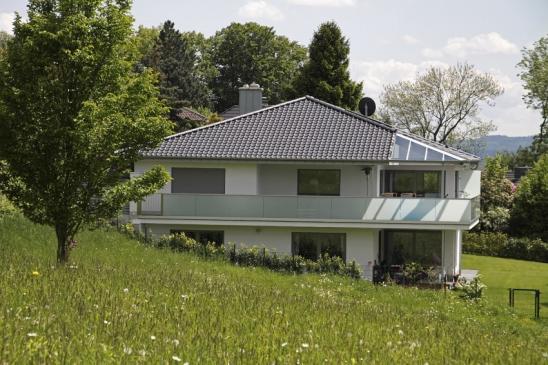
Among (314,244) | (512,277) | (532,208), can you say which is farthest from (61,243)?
(532,208)

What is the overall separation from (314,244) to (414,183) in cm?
519

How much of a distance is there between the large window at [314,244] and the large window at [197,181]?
367 cm

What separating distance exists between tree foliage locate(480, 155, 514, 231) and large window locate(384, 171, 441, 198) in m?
15.7

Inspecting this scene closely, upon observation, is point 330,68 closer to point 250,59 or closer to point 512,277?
point 512,277

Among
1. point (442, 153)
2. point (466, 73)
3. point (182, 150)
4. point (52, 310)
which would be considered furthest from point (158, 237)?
point (466, 73)

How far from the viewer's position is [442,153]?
34.8 meters

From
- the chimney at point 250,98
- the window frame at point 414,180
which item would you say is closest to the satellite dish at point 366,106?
the chimney at point 250,98

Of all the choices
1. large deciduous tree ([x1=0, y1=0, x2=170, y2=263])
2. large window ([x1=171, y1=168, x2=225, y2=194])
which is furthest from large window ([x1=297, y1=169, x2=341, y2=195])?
large deciduous tree ([x1=0, y1=0, x2=170, y2=263])

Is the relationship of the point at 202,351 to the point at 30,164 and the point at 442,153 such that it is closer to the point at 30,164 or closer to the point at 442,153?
the point at 30,164

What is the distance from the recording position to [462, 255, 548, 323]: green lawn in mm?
29703

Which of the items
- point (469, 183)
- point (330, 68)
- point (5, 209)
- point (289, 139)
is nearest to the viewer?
point (5, 209)

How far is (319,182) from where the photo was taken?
35969mm

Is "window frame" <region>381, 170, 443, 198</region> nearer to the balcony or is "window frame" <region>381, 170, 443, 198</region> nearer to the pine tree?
the balcony

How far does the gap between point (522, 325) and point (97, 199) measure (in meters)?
10.5
